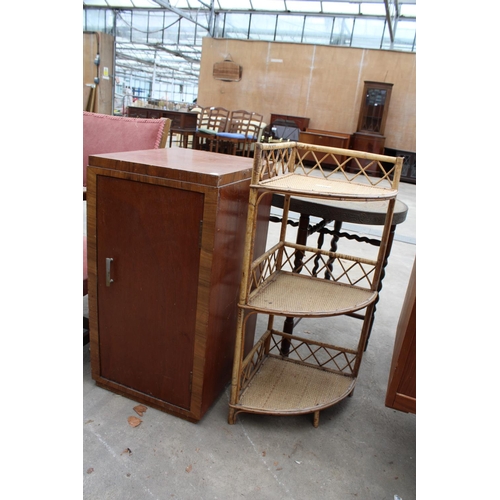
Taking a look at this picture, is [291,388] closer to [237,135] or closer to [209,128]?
[237,135]

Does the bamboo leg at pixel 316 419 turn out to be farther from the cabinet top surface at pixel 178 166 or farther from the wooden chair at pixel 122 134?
the wooden chair at pixel 122 134

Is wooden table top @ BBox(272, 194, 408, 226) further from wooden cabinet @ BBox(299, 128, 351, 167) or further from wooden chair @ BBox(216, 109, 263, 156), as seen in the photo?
wooden cabinet @ BBox(299, 128, 351, 167)

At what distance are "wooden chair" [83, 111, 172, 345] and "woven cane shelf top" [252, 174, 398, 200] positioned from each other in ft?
3.12

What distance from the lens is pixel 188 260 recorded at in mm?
1474

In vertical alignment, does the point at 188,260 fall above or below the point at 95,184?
below

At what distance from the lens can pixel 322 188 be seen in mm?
1479

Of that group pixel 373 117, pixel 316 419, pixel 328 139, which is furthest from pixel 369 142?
→ pixel 316 419

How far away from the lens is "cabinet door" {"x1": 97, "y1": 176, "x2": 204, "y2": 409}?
1.46 meters

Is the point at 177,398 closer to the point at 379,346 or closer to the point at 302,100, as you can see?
the point at 379,346

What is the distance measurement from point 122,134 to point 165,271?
1200mm

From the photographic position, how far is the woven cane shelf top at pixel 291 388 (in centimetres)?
167

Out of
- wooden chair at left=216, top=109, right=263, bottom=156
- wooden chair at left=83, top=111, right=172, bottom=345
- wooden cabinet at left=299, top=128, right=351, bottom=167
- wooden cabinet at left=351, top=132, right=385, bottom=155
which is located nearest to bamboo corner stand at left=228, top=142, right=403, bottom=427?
wooden chair at left=83, top=111, right=172, bottom=345
